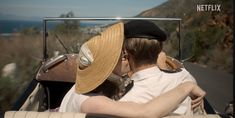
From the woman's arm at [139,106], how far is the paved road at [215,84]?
3017 millimetres

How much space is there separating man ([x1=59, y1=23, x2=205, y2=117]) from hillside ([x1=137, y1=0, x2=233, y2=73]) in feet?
16.5

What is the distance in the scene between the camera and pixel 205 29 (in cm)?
752

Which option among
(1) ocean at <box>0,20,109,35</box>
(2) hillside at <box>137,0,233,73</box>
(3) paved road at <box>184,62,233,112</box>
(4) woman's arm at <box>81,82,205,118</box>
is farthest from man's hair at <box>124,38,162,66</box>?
(2) hillside at <box>137,0,233,73</box>

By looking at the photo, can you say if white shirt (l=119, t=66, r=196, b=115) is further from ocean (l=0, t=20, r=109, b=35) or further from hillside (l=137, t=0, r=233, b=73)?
hillside (l=137, t=0, r=233, b=73)

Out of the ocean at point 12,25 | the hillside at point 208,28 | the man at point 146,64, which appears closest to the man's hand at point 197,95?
the man at point 146,64

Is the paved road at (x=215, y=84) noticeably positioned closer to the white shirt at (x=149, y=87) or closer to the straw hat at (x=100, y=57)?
the white shirt at (x=149, y=87)

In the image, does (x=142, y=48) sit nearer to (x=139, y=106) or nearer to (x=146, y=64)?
(x=146, y=64)

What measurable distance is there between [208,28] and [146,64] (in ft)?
21.4

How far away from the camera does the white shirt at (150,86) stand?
4.00 feet

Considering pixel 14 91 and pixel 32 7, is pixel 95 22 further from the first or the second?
pixel 32 7

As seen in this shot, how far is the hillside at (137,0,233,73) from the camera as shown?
6633 mm

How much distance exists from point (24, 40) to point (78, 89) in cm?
414

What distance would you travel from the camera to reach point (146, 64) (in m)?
1.23

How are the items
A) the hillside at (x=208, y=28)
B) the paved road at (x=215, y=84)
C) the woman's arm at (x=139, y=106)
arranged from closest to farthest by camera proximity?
the woman's arm at (x=139, y=106)
the paved road at (x=215, y=84)
the hillside at (x=208, y=28)
